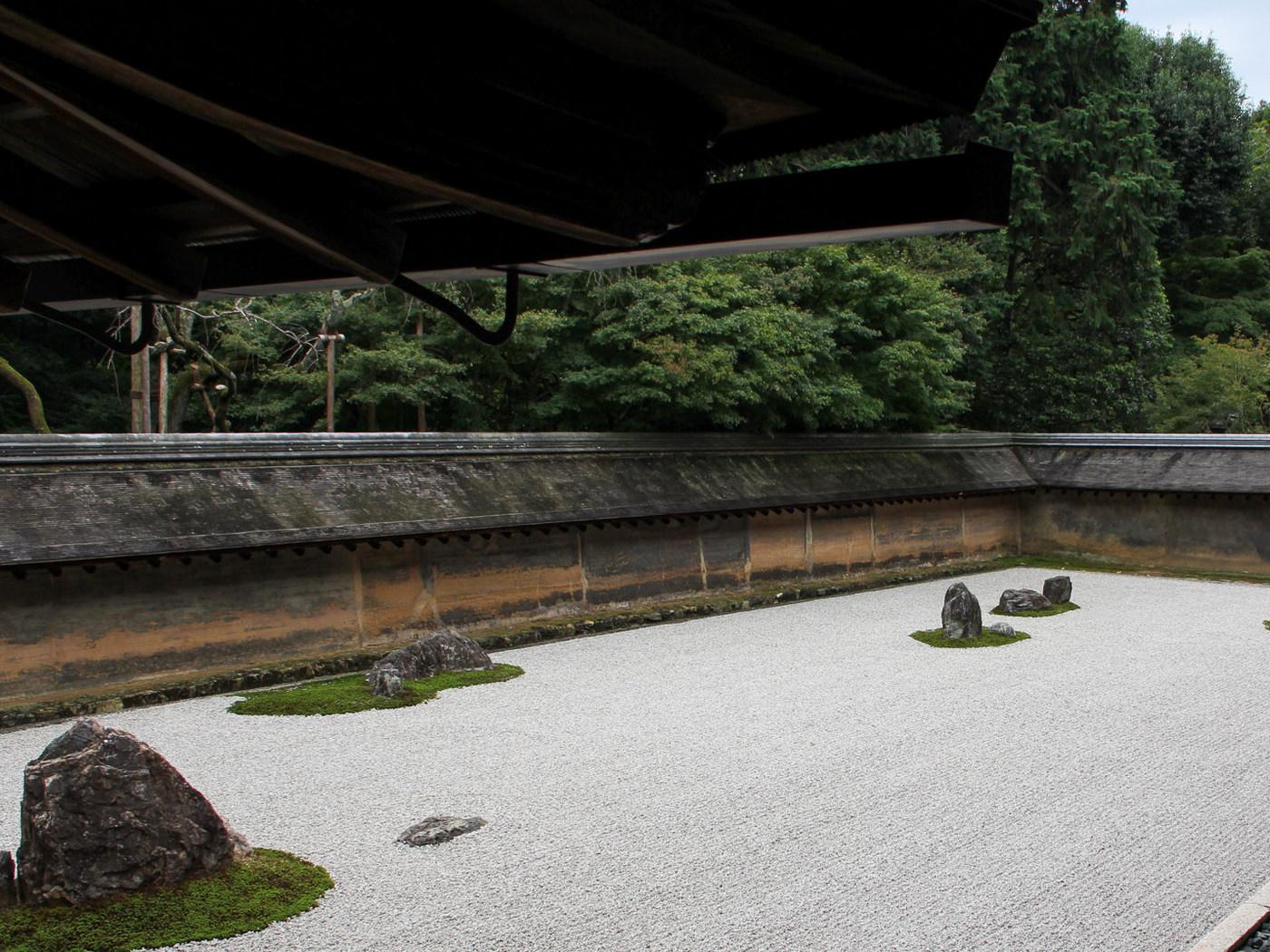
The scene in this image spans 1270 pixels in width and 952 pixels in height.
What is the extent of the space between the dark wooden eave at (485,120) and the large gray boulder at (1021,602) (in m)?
13.6

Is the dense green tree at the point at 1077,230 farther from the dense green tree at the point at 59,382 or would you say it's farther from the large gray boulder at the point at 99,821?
the large gray boulder at the point at 99,821

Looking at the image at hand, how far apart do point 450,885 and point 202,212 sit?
4.43 m

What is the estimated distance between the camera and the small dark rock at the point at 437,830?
6.26 meters

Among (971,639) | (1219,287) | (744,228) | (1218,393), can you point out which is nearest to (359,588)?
(971,639)

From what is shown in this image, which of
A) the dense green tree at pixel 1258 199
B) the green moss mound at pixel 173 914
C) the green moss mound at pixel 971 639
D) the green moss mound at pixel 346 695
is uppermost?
the dense green tree at pixel 1258 199

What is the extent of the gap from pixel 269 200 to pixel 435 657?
9.41 m

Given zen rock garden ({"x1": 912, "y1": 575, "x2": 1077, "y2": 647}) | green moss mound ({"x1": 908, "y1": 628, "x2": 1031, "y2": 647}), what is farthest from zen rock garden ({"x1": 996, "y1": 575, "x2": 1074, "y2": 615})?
green moss mound ({"x1": 908, "y1": 628, "x2": 1031, "y2": 647})

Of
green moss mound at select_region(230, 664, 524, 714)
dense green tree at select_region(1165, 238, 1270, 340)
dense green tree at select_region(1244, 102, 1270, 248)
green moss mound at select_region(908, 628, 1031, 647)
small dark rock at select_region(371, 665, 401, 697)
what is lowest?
green moss mound at select_region(908, 628, 1031, 647)

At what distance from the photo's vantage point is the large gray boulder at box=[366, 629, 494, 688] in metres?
10.3

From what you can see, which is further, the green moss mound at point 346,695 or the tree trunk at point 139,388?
the tree trunk at point 139,388

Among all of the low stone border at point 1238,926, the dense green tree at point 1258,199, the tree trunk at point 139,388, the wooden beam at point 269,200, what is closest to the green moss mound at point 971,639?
the low stone border at point 1238,926

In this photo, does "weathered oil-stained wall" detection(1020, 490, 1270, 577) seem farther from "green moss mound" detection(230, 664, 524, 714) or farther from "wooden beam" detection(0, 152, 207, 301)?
"wooden beam" detection(0, 152, 207, 301)

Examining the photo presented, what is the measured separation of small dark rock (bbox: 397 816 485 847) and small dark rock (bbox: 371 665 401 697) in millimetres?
3276

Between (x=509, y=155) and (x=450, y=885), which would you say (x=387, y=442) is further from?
(x=509, y=155)
